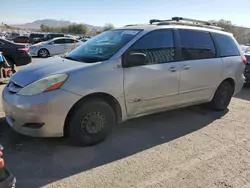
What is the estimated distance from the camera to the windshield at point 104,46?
3831 mm

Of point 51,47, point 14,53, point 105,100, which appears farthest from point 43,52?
point 105,100

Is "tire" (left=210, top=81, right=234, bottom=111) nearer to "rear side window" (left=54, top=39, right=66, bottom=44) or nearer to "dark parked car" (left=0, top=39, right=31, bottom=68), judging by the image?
"dark parked car" (left=0, top=39, right=31, bottom=68)

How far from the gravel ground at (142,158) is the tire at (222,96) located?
85cm

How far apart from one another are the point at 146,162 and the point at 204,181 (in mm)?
750

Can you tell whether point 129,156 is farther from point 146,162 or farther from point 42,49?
point 42,49

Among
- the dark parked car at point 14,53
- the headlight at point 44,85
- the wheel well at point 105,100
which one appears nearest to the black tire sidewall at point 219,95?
the wheel well at point 105,100

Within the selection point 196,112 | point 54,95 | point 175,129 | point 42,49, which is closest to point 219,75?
point 196,112

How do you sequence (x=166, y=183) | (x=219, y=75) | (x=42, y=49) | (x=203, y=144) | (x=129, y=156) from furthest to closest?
(x=42, y=49), (x=219, y=75), (x=203, y=144), (x=129, y=156), (x=166, y=183)

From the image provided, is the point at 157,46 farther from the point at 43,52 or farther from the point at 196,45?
the point at 43,52

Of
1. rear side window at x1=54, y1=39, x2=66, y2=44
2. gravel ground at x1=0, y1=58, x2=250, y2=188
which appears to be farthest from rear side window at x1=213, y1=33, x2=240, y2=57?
rear side window at x1=54, y1=39, x2=66, y2=44

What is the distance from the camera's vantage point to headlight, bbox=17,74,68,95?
3.23m

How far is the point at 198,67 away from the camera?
15.4 ft

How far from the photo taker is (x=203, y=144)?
156 inches

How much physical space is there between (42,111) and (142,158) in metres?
1.45
